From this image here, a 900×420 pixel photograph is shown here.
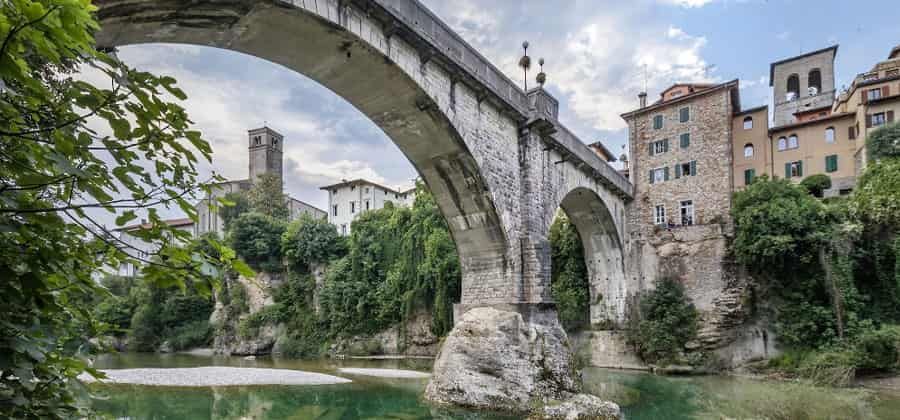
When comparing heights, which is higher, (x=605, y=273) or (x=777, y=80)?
(x=777, y=80)

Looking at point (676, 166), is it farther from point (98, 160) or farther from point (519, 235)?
point (98, 160)

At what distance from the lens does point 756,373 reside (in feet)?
59.1

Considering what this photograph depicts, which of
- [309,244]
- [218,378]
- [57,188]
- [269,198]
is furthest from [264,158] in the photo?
[57,188]

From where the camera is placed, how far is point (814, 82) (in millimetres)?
34938

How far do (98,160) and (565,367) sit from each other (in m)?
11.2

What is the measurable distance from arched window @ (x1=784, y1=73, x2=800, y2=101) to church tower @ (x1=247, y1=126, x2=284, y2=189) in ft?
147

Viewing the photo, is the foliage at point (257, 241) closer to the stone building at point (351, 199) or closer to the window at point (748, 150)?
the stone building at point (351, 199)

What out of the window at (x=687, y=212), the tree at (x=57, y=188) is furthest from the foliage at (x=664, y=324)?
the tree at (x=57, y=188)

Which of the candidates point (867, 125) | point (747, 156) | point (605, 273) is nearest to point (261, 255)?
point (605, 273)

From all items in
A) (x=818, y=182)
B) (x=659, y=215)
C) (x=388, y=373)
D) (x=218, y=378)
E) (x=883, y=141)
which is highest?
(x=883, y=141)

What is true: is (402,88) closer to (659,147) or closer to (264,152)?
(659,147)

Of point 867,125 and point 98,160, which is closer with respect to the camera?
point 98,160

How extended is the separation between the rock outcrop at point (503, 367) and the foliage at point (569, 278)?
1124 centimetres

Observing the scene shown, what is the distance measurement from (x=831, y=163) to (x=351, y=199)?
1277 inches
